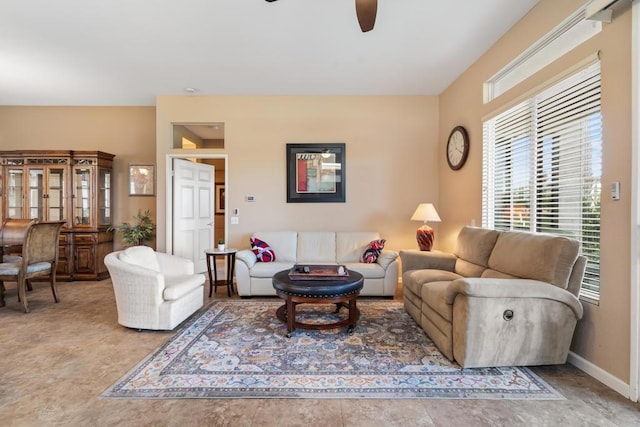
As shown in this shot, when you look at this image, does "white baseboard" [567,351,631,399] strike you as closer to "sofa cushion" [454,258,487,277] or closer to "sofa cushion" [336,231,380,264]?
"sofa cushion" [454,258,487,277]

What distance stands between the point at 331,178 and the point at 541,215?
2824 mm

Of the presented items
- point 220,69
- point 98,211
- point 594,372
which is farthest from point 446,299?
point 98,211

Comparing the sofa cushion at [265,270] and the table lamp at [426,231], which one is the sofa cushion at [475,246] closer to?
the table lamp at [426,231]

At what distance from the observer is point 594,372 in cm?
202

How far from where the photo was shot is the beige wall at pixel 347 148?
4648mm

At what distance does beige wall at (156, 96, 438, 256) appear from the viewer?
4648 mm

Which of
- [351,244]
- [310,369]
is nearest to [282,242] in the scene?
[351,244]

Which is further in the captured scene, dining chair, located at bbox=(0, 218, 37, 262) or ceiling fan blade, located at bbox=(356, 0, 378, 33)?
dining chair, located at bbox=(0, 218, 37, 262)

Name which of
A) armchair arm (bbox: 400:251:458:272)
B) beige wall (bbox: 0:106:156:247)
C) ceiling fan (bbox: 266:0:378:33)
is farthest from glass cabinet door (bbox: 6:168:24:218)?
armchair arm (bbox: 400:251:458:272)

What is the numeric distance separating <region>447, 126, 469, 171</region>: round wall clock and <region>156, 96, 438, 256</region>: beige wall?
0.43m

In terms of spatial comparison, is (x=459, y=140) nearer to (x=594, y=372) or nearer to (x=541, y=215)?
(x=541, y=215)

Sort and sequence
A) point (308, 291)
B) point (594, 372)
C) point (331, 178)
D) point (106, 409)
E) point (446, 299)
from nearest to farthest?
point (106, 409) < point (594, 372) < point (446, 299) < point (308, 291) < point (331, 178)

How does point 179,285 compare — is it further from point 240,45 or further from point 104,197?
point 104,197

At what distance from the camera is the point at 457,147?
403cm
